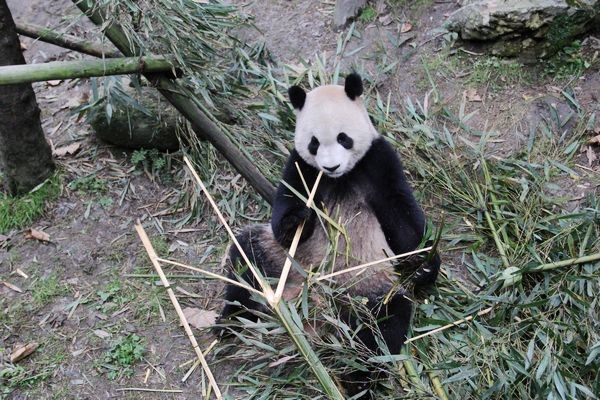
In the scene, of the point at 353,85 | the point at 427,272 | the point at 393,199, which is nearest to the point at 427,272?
the point at 427,272

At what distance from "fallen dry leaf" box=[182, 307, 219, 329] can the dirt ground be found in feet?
0.22

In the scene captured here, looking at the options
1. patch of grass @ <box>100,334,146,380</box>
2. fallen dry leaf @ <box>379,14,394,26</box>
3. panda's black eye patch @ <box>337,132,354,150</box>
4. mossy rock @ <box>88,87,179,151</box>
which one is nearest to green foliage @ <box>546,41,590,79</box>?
fallen dry leaf @ <box>379,14,394,26</box>

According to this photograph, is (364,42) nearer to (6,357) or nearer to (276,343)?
(276,343)

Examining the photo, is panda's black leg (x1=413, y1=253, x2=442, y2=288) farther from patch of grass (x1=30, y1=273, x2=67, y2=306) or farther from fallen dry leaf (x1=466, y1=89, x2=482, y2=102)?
patch of grass (x1=30, y1=273, x2=67, y2=306)

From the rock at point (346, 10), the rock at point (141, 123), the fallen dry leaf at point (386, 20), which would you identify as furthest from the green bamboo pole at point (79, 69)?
the fallen dry leaf at point (386, 20)

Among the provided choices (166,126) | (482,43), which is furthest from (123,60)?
(482,43)

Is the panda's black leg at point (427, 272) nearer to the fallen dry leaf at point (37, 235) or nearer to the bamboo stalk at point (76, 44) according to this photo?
the bamboo stalk at point (76, 44)

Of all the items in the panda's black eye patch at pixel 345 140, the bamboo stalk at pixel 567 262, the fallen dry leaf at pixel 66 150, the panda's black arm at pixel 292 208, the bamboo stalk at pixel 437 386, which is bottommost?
the bamboo stalk at pixel 437 386

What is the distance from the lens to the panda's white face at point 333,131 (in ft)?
12.3

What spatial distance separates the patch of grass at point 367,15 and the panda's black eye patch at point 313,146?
2726 millimetres

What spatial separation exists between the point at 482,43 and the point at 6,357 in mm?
4459

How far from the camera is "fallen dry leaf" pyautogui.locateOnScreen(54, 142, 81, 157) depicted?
17.9ft

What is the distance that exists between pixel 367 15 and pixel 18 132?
128 inches

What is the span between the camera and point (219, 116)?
5.26 m
